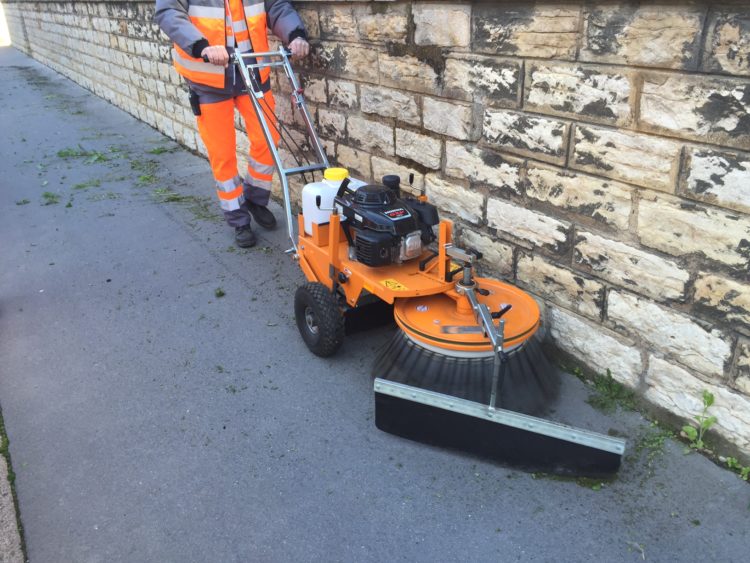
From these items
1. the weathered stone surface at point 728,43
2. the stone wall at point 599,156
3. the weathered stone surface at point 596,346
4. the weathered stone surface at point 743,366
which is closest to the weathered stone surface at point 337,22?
the stone wall at point 599,156

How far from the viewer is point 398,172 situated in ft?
13.2

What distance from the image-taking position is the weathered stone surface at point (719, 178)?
2268 millimetres

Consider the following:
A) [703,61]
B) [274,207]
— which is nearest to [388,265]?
[703,61]

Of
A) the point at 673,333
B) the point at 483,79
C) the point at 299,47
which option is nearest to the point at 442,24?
the point at 483,79

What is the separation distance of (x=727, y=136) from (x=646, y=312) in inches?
31.7

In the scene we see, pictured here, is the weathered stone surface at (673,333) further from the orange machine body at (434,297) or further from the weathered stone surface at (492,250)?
the weathered stone surface at (492,250)

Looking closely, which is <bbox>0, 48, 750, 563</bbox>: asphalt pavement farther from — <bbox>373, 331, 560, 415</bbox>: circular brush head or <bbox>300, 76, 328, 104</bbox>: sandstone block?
<bbox>300, 76, 328, 104</bbox>: sandstone block

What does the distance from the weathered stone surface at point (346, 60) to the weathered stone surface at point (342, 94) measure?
6cm

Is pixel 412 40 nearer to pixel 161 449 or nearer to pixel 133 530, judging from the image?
pixel 161 449

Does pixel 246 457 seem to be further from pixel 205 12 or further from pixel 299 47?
pixel 205 12

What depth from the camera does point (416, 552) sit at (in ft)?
7.56

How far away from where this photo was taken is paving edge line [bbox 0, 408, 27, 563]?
2.37 meters

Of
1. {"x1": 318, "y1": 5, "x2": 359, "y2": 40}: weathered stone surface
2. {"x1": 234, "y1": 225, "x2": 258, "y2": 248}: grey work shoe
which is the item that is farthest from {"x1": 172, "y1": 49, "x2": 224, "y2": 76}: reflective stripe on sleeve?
{"x1": 234, "y1": 225, "x2": 258, "y2": 248}: grey work shoe

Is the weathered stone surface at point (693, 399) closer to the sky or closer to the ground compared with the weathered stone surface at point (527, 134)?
closer to the ground
